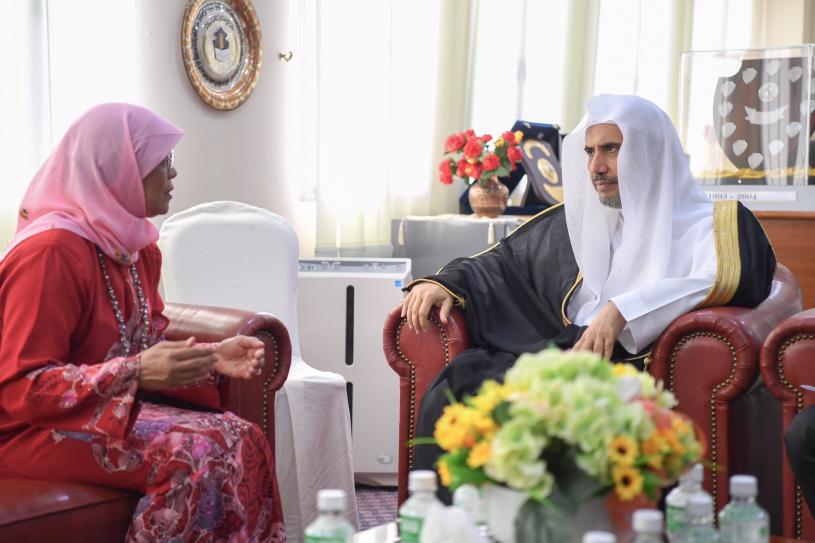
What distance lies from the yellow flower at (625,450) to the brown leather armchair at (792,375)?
136 cm

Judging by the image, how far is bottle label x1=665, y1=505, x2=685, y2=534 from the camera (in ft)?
5.02

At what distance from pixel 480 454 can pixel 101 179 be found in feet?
4.27

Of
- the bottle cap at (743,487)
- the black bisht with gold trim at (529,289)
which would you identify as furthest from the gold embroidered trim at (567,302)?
the bottle cap at (743,487)

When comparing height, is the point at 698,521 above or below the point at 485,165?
below

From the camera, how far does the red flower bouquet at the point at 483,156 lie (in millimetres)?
4512

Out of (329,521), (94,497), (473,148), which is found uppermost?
(473,148)

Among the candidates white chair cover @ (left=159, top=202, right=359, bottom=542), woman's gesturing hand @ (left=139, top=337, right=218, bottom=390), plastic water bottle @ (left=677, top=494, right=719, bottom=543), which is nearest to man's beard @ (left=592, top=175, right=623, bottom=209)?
white chair cover @ (left=159, top=202, right=359, bottom=542)

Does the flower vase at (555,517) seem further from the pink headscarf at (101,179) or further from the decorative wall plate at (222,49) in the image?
the decorative wall plate at (222,49)

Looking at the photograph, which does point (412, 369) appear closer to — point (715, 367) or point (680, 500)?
point (715, 367)

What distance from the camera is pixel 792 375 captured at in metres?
2.52

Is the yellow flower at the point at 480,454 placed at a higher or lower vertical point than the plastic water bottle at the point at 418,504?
higher

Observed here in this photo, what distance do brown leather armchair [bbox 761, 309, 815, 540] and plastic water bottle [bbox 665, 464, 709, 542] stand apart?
1.05m

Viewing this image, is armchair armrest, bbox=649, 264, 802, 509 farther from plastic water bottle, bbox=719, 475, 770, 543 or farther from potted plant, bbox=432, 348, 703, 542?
potted plant, bbox=432, 348, 703, 542

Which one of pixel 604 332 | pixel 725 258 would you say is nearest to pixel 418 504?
pixel 604 332
